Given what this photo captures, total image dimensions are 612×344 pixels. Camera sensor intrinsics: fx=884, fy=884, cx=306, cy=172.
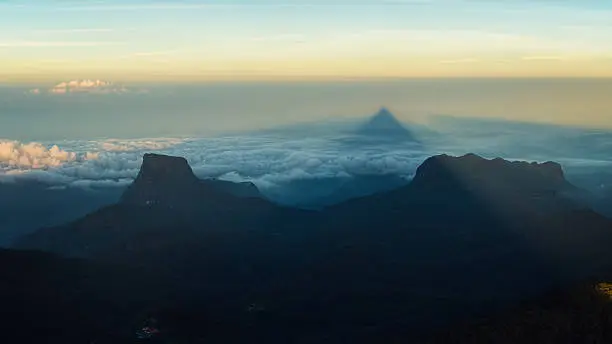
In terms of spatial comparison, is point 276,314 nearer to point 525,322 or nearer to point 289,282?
point 289,282

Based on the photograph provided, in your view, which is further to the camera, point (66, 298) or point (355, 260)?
point (355, 260)

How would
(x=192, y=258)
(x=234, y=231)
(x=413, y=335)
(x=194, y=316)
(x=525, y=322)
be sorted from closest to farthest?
(x=525, y=322) < (x=413, y=335) < (x=194, y=316) < (x=192, y=258) < (x=234, y=231)

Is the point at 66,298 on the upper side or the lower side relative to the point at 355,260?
lower

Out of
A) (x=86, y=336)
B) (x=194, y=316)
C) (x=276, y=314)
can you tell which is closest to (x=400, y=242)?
(x=276, y=314)

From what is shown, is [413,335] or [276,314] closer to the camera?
[413,335]

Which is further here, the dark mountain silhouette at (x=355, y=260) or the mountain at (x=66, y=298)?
the dark mountain silhouette at (x=355, y=260)

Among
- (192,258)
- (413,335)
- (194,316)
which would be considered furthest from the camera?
(192,258)

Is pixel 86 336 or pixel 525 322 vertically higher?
pixel 525 322

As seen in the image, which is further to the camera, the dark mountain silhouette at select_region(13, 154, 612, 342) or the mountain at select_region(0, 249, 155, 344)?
the dark mountain silhouette at select_region(13, 154, 612, 342)
